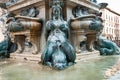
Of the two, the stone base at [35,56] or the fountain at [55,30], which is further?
the stone base at [35,56]

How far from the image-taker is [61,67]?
443cm

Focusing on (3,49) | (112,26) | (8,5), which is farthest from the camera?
(112,26)

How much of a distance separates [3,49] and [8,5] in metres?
1.30

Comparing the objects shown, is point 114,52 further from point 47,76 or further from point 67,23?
point 47,76

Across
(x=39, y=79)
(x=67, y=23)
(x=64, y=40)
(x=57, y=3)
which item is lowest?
(x=39, y=79)

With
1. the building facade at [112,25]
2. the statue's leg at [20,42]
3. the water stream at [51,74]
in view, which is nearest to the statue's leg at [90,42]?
the statue's leg at [20,42]

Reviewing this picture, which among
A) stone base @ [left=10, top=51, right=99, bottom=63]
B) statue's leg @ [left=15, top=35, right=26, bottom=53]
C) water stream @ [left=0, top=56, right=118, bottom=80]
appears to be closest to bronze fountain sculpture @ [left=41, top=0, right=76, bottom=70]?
water stream @ [left=0, top=56, right=118, bottom=80]

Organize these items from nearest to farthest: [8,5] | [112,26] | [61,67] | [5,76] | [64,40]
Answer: [5,76], [61,67], [64,40], [8,5], [112,26]

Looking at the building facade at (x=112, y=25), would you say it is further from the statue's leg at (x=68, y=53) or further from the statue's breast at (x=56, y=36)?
the statue's leg at (x=68, y=53)

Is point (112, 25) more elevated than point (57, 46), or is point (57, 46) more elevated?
point (112, 25)

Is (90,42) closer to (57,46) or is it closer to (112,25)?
(57,46)

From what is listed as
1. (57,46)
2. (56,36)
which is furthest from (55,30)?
(57,46)

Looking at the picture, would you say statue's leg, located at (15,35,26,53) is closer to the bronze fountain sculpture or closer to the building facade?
the bronze fountain sculpture

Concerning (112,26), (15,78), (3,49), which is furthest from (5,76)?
(112,26)
